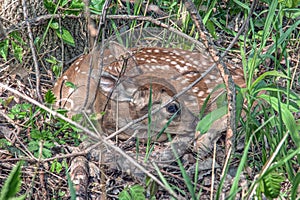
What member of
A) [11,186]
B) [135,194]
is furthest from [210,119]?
[11,186]

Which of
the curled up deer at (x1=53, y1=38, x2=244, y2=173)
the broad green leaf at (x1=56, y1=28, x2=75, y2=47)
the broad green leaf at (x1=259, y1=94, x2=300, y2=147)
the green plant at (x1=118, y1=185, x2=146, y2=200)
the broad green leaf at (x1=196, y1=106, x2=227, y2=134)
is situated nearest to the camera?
the green plant at (x1=118, y1=185, x2=146, y2=200)

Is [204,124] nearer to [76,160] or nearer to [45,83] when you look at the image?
[76,160]

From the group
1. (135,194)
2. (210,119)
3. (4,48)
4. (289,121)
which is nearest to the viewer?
(135,194)

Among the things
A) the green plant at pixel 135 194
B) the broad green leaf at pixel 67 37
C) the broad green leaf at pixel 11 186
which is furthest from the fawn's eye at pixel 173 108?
the broad green leaf at pixel 11 186

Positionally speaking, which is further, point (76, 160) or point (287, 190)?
point (76, 160)

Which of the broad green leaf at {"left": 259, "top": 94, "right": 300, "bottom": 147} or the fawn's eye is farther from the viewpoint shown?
the fawn's eye

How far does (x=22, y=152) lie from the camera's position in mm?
3475

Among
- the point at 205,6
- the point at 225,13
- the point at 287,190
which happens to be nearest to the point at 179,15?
the point at 205,6

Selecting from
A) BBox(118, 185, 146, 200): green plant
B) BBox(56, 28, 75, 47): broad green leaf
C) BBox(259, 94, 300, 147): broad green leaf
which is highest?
BBox(259, 94, 300, 147): broad green leaf

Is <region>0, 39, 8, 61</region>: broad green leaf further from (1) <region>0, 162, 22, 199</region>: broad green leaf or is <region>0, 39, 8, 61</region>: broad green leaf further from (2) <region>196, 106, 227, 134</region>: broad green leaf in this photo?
(1) <region>0, 162, 22, 199</region>: broad green leaf

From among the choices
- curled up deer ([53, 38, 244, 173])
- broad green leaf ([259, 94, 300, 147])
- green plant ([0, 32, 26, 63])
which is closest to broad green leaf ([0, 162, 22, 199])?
broad green leaf ([259, 94, 300, 147])

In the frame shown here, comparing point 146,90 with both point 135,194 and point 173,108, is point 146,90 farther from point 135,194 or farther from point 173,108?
point 135,194

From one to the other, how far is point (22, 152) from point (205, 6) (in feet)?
6.39

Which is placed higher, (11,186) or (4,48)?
(11,186)
